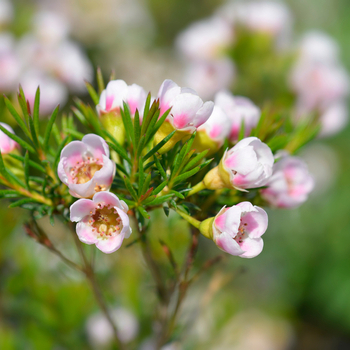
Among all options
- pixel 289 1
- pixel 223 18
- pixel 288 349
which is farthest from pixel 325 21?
pixel 288 349

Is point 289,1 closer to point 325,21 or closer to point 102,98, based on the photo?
point 325,21

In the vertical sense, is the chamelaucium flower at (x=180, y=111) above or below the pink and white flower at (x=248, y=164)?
above

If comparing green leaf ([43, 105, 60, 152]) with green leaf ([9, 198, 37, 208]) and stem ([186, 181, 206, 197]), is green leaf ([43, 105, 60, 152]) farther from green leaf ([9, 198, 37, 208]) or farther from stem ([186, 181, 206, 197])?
stem ([186, 181, 206, 197])

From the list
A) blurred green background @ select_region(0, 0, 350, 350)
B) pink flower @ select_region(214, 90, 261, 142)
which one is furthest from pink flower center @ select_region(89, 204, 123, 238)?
blurred green background @ select_region(0, 0, 350, 350)

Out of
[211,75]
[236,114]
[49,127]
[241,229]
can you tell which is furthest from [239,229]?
[211,75]

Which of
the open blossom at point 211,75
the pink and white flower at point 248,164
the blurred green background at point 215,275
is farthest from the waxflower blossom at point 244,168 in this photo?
the open blossom at point 211,75

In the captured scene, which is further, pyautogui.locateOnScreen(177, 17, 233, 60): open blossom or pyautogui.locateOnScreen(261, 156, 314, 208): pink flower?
pyautogui.locateOnScreen(177, 17, 233, 60): open blossom

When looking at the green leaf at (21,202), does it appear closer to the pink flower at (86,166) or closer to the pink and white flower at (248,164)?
the pink flower at (86,166)
